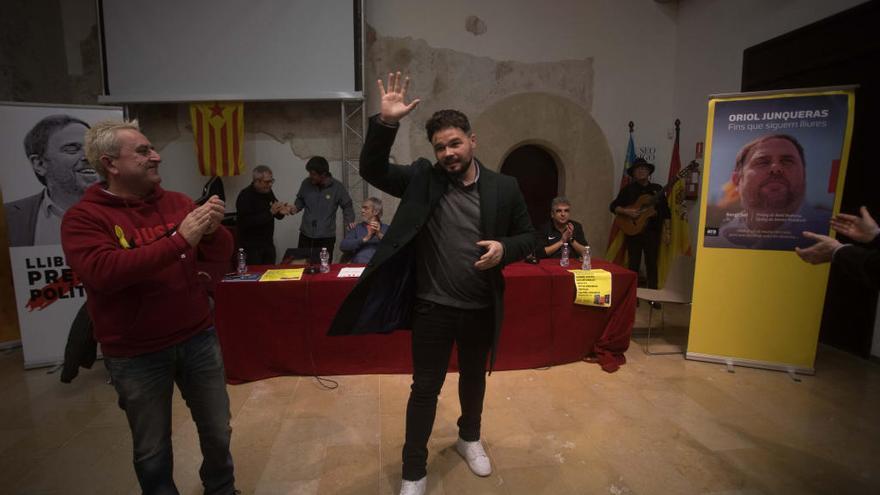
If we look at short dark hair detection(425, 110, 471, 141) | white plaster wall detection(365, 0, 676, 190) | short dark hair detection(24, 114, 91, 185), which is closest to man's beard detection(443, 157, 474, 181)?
short dark hair detection(425, 110, 471, 141)

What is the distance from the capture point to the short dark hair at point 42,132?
11.3ft

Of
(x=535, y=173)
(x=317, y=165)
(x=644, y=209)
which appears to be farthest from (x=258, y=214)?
(x=644, y=209)

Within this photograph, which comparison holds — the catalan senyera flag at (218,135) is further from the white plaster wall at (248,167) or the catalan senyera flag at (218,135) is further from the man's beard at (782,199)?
the man's beard at (782,199)

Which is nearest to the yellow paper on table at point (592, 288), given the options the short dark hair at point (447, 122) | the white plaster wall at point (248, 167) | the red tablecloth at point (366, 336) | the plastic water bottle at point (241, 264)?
the red tablecloth at point (366, 336)

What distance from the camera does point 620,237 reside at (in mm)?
5727

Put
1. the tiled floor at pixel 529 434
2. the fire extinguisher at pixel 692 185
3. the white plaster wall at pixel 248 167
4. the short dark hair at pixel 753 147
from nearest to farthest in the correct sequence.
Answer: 1. the tiled floor at pixel 529 434
2. the short dark hair at pixel 753 147
3. the white plaster wall at pixel 248 167
4. the fire extinguisher at pixel 692 185

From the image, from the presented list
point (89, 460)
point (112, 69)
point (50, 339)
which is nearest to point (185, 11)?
point (112, 69)

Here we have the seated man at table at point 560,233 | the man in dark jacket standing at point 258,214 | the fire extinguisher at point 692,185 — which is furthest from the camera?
the fire extinguisher at point 692,185

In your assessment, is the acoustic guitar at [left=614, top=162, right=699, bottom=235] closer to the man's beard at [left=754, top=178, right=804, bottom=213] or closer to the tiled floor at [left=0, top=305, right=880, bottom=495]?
the man's beard at [left=754, top=178, right=804, bottom=213]

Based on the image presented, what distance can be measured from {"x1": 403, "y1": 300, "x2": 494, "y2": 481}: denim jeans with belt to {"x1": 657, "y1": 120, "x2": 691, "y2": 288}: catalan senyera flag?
13.9ft

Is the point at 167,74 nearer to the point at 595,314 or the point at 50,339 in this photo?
the point at 50,339

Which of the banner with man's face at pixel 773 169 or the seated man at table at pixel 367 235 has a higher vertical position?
the banner with man's face at pixel 773 169

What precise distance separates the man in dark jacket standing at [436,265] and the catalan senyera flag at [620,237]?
13.5 feet

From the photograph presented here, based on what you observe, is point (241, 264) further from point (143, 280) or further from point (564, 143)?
point (564, 143)
